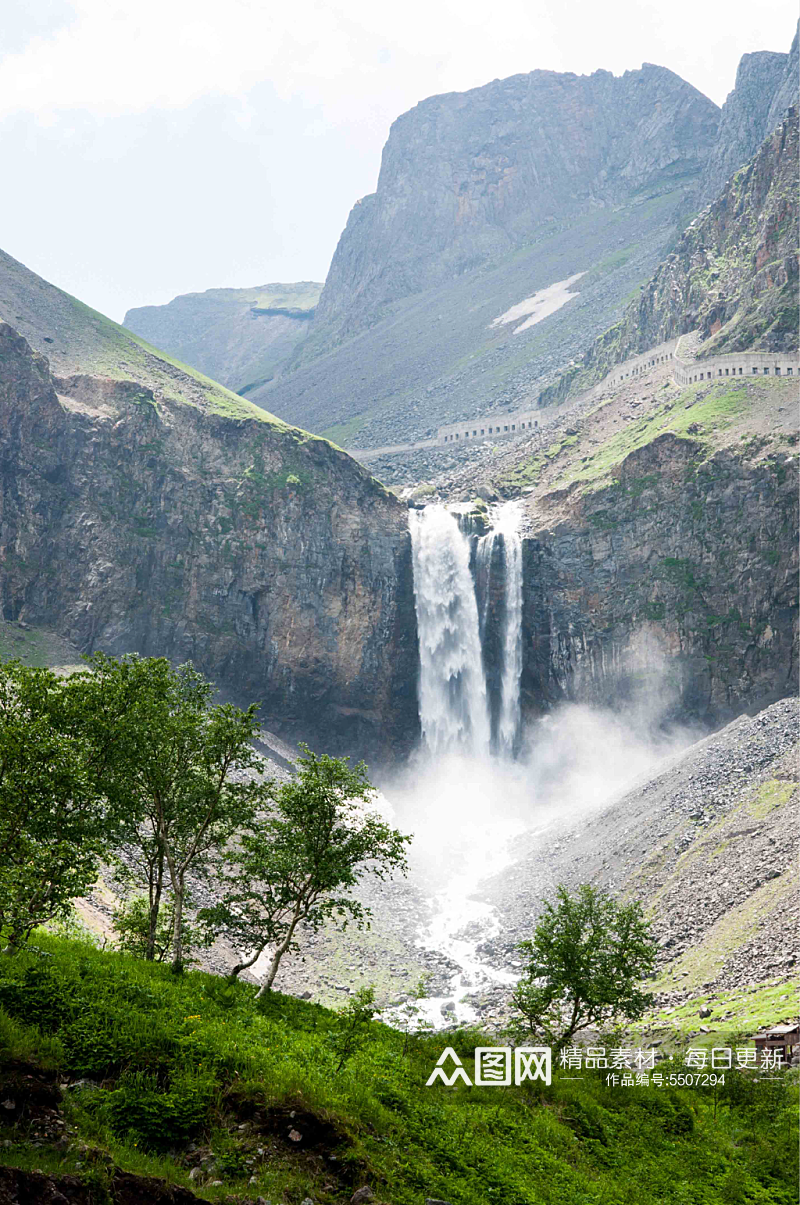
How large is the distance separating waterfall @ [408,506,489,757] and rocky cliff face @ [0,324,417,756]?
5.07 feet

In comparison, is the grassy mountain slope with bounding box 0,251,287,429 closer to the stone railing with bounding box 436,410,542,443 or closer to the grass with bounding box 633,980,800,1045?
the stone railing with bounding box 436,410,542,443

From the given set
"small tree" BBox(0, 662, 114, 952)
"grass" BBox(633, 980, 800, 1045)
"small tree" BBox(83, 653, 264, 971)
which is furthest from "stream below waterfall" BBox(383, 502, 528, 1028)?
"small tree" BBox(0, 662, 114, 952)

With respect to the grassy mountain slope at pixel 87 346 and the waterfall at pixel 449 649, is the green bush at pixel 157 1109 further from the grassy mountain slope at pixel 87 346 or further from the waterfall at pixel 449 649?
the grassy mountain slope at pixel 87 346

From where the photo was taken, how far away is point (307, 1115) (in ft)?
50.9

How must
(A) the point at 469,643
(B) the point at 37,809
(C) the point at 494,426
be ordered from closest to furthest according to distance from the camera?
(B) the point at 37,809 → (A) the point at 469,643 → (C) the point at 494,426

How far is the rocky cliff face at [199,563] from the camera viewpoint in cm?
8506

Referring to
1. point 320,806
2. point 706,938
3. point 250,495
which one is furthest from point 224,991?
point 250,495

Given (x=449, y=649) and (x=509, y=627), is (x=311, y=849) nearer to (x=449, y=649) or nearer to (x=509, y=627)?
(x=449, y=649)

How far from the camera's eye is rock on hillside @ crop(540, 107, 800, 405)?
10194cm

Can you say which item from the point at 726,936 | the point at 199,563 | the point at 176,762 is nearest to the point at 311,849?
the point at 176,762

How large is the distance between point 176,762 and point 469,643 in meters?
63.8

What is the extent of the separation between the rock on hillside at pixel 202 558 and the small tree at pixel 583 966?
60.4m

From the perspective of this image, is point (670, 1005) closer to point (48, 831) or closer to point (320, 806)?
point (320, 806)

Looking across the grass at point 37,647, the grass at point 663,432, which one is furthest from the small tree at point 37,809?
the grass at point 663,432
